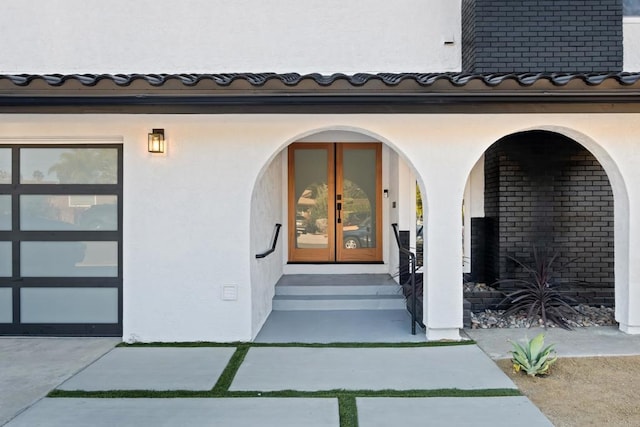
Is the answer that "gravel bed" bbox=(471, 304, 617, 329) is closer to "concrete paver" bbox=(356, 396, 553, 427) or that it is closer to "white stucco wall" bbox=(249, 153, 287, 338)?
"concrete paver" bbox=(356, 396, 553, 427)

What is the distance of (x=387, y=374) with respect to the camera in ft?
16.0

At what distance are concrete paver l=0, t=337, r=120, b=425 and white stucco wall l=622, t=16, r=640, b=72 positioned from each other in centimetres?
960

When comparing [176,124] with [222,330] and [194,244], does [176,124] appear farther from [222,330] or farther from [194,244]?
[222,330]

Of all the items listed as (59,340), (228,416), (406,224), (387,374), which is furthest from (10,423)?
(406,224)

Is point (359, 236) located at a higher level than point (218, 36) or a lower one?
lower

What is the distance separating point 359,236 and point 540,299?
146 inches

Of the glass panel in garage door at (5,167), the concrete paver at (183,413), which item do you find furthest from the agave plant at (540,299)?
the glass panel in garage door at (5,167)

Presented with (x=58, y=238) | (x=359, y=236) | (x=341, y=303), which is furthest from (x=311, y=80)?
(x=359, y=236)

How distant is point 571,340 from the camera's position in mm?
5977

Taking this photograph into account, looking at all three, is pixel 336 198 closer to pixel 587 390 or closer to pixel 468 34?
pixel 468 34

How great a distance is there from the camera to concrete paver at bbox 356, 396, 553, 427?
379cm

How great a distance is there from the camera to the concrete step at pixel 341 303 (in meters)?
7.61

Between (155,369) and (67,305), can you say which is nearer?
(155,369)

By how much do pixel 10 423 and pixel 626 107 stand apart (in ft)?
24.2
